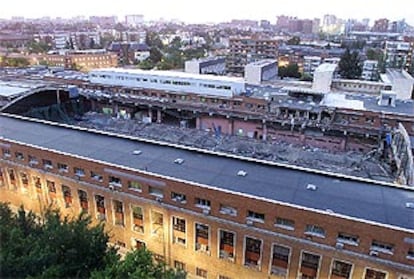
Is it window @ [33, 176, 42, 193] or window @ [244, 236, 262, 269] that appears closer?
window @ [244, 236, 262, 269]

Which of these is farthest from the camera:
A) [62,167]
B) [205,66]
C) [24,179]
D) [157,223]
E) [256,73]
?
[205,66]

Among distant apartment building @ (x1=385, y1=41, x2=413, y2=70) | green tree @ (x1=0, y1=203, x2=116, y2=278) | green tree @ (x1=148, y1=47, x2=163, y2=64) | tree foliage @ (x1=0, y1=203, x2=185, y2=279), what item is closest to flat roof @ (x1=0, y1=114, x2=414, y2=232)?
tree foliage @ (x1=0, y1=203, x2=185, y2=279)

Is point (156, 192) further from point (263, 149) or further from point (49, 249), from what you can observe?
point (263, 149)

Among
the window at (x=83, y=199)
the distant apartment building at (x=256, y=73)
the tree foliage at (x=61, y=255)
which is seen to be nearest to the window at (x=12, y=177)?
the window at (x=83, y=199)

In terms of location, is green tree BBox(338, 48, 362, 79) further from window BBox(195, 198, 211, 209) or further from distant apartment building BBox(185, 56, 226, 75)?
window BBox(195, 198, 211, 209)

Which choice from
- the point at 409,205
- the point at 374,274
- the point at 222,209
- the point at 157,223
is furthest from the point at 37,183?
the point at 409,205

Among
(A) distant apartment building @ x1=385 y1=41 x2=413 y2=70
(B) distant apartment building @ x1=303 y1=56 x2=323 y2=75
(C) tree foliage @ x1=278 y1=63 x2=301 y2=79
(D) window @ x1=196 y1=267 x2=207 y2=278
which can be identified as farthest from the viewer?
(A) distant apartment building @ x1=385 y1=41 x2=413 y2=70
